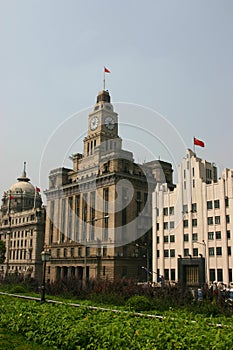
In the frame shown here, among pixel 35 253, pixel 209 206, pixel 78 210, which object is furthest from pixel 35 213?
pixel 209 206

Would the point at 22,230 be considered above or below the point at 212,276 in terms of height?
above

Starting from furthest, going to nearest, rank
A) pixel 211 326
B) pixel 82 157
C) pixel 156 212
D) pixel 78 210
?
1. pixel 82 157
2. pixel 78 210
3. pixel 156 212
4. pixel 211 326

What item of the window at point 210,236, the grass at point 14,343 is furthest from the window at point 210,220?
the grass at point 14,343

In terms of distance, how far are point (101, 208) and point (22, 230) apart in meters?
40.9

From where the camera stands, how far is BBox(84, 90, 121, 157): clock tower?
84688 millimetres

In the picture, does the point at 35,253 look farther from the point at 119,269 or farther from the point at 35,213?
the point at 119,269

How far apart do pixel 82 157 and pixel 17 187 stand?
47454 millimetres

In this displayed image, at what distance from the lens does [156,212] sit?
63094 mm

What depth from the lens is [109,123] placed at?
87.1 meters

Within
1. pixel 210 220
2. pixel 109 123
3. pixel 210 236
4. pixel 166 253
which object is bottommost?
pixel 166 253

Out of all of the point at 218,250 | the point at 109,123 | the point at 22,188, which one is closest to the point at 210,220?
the point at 218,250

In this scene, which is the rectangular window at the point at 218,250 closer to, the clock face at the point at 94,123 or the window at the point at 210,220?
the window at the point at 210,220

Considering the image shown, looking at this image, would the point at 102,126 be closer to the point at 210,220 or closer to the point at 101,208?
the point at 101,208

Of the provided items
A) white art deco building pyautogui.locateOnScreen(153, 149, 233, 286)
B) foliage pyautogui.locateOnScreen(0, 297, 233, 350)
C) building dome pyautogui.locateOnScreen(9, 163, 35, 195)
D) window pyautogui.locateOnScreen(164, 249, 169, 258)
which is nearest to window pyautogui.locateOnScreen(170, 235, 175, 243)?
white art deco building pyautogui.locateOnScreen(153, 149, 233, 286)
